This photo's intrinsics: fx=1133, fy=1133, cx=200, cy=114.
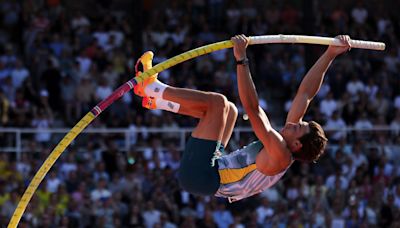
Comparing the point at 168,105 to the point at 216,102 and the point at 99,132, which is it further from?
the point at 99,132

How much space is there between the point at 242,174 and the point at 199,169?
16.4 inches

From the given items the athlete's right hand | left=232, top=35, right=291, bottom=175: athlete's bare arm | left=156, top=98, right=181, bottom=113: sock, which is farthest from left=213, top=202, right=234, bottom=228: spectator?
the athlete's right hand

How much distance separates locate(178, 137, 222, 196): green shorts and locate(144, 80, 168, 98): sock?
1.77ft

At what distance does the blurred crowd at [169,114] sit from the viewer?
17.5 m

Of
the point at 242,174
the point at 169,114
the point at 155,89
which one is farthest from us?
the point at 169,114

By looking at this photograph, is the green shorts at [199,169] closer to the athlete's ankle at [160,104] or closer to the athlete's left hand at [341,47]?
the athlete's ankle at [160,104]

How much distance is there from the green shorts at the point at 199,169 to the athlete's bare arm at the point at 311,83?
2.86ft

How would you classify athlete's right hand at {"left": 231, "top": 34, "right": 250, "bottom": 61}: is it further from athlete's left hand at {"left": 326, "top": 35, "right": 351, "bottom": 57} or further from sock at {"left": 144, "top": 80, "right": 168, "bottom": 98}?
athlete's left hand at {"left": 326, "top": 35, "right": 351, "bottom": 57}

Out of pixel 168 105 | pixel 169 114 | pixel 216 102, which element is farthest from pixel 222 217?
pixel 216 102

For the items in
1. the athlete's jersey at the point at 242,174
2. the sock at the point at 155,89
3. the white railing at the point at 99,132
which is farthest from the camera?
the white railing at the point at 99,132

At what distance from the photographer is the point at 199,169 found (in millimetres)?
10320

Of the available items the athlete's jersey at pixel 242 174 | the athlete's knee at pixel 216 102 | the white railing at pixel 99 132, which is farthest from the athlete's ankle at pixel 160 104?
the white railing at pixel 99 132

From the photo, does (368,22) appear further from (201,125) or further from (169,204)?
(201,125)

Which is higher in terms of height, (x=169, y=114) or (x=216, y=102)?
(x=169, y=114)
